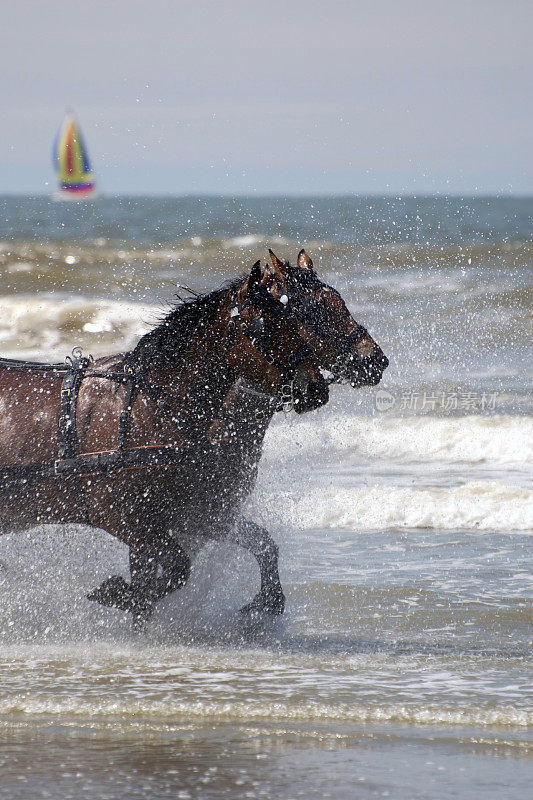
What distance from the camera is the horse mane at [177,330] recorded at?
4180 mm

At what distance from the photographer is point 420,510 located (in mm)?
7102

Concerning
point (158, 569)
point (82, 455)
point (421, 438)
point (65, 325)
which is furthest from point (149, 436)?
point (65, 325)

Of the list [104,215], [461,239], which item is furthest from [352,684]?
[104,215]

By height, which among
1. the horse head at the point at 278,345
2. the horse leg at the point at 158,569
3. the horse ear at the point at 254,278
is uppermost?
the horse ear at the point at 254,278

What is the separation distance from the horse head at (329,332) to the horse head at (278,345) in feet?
0.09

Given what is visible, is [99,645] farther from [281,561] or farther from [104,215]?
[104,215]

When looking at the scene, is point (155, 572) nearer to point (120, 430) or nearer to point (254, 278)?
point (120, 430)

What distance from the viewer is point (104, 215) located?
4403 cm

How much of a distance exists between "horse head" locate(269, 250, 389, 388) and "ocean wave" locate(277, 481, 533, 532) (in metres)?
2.92

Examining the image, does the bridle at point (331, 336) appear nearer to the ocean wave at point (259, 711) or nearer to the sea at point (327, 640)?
the sea at point (327, 640)

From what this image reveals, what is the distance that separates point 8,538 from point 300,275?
2.22m

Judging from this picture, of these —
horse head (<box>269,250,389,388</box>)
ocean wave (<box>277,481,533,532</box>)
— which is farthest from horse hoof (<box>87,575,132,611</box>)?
ocean wave (<box>277,481,533,532</box>)

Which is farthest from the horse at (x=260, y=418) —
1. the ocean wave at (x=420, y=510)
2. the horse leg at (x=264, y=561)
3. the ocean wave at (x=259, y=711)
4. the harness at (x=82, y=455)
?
the ocean wave at (x=420, y=510)

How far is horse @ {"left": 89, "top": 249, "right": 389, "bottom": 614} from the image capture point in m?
3.90
